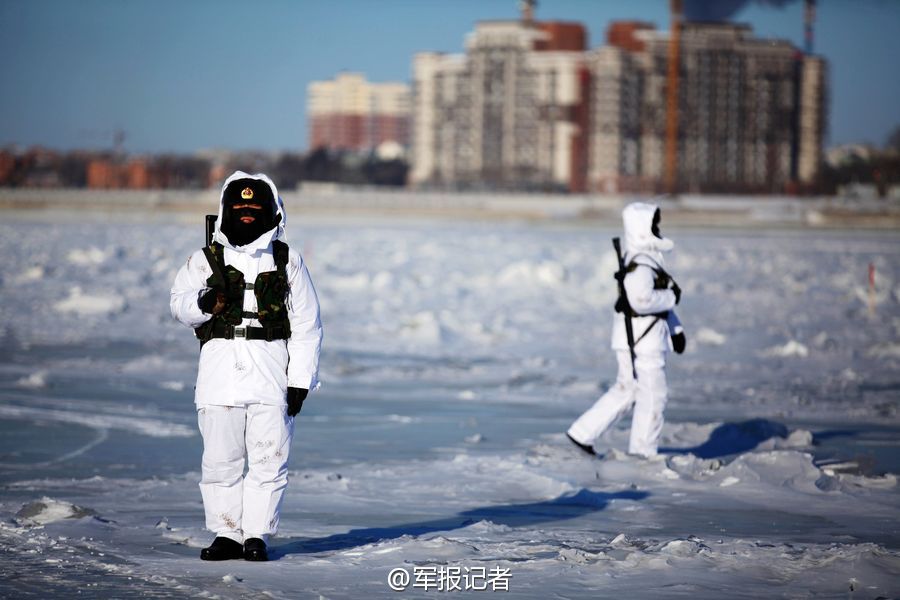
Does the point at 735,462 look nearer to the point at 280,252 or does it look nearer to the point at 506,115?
the point at 280,252

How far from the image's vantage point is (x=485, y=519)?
7188 mm

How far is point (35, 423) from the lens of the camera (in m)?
10.6

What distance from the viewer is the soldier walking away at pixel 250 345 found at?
570 cm

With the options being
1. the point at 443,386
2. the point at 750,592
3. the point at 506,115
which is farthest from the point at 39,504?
the point at 506,115

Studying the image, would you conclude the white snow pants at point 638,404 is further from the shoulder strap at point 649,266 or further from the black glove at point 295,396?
the black glove at point 295,396

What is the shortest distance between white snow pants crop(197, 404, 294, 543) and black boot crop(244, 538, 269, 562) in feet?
0.08

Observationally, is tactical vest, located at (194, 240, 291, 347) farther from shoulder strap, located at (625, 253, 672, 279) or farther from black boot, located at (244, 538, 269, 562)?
shoulder strap, located at (625, 253, 672, 279)

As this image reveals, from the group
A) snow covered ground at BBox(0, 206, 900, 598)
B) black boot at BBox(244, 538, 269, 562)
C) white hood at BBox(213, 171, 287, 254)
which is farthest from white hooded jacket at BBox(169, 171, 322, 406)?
snow covered ground at BBox(0, 206, 900, 598)

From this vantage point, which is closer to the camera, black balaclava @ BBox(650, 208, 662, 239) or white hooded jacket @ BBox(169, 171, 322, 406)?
white hooded jacket @ BBox(169, 171, 322, 406)

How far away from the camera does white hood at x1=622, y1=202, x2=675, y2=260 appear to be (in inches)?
337

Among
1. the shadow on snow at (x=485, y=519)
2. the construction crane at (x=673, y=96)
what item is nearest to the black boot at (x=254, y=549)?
the shadow on snow at (x=485, y=519)

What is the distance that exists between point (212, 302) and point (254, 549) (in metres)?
1.09

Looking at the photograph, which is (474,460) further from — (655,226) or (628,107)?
(628,107)

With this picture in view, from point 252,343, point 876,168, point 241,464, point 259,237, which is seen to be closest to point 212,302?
point 252,343
